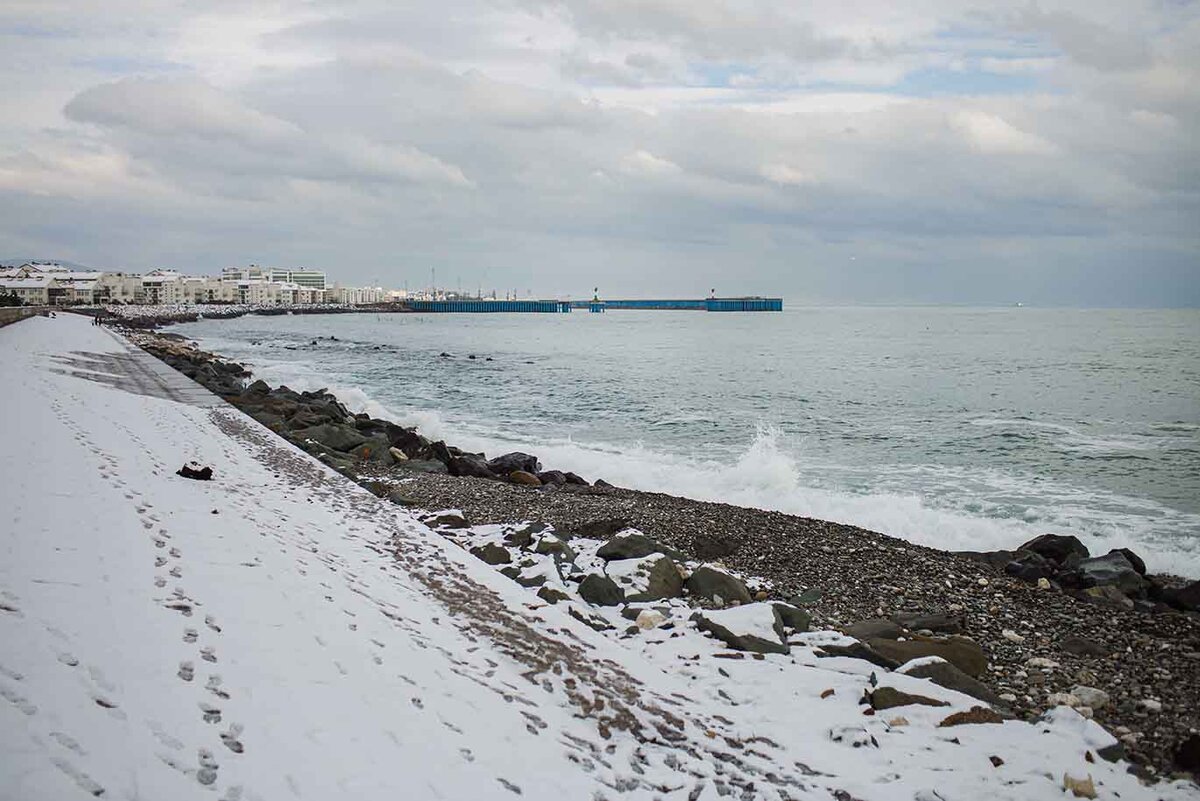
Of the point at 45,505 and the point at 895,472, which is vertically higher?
the point at 45,505

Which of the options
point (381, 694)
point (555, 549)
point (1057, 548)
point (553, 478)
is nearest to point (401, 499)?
point (555, 549)

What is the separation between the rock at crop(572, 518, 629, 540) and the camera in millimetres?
7867

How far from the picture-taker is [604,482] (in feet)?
40.0

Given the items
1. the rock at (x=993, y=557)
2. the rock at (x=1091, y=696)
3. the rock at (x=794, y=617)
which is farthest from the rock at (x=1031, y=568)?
the rock at (x=794, y=617)

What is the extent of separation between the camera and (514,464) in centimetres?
1298

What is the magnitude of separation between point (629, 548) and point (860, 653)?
2.38 m

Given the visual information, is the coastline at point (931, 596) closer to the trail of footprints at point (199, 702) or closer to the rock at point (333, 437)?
the rock at point (333, 437)

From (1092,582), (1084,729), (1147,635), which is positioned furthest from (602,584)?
(1092,582)

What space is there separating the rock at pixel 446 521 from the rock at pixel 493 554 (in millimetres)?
931

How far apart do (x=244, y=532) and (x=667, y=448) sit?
1194 centimetres

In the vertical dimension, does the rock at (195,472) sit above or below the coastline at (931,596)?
above

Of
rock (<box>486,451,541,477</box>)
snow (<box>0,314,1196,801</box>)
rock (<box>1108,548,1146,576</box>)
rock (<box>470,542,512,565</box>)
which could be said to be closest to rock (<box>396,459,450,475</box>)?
rock (<box>486,451,541,477</box>)

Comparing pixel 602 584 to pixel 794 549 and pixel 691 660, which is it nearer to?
pixel 691 660

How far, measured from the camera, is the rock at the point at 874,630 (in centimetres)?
543
